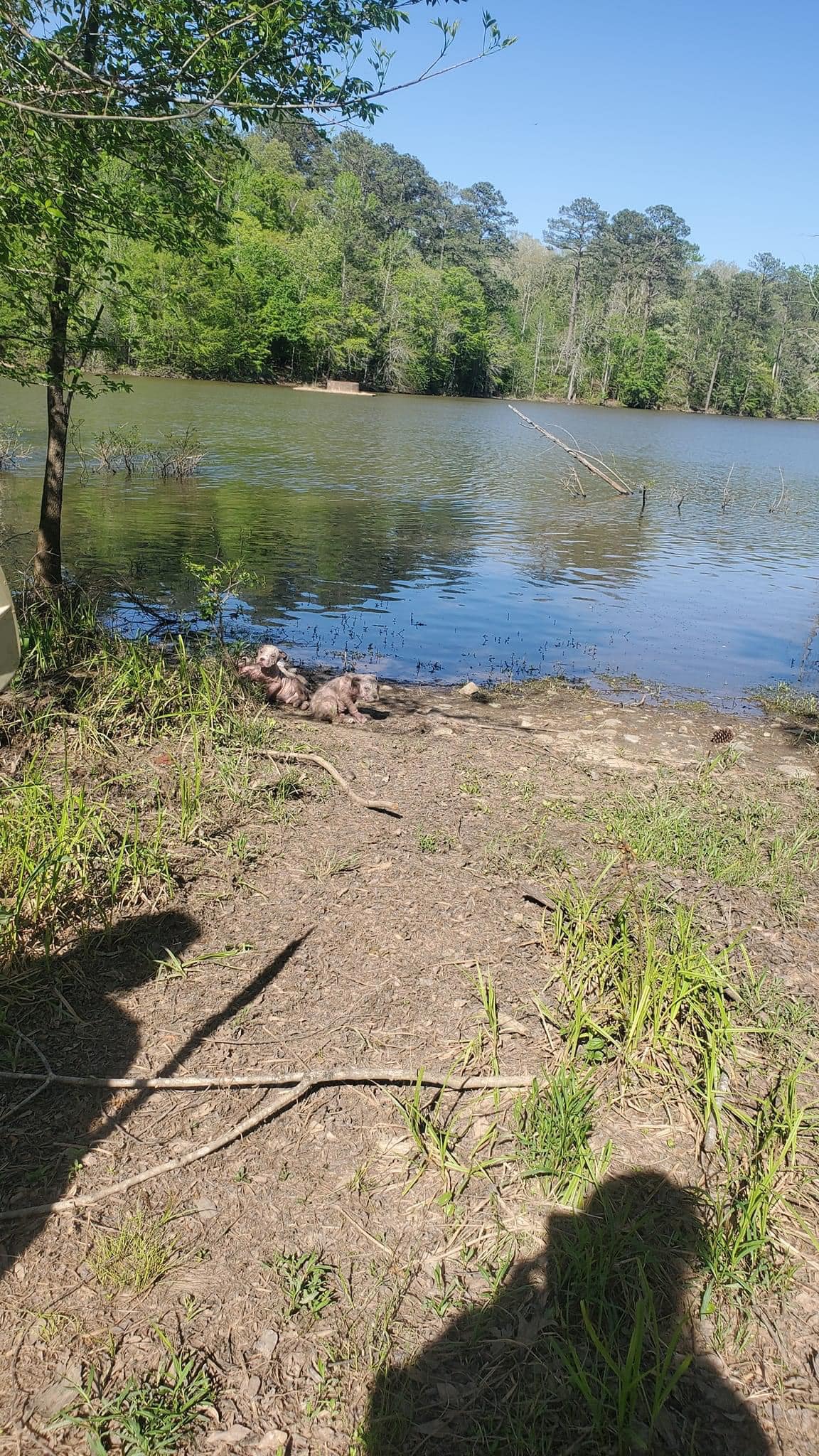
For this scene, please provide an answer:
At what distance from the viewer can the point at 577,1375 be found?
75.7 inches

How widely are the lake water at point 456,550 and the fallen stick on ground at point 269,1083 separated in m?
6.36

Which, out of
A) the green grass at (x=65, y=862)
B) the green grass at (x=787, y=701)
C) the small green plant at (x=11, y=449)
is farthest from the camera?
the small green plant at (x=11, y=449)

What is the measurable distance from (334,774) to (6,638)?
9.34ft

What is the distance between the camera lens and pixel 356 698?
716 centimetres

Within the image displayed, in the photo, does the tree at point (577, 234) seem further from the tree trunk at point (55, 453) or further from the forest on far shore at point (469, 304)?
the tree trunk at point (55, 453)

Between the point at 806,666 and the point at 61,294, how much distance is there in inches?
340

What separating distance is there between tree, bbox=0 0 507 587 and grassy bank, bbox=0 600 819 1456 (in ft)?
9.47

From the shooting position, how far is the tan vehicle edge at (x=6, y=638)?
1.96 metres

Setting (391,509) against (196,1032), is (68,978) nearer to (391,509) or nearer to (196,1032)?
(196,1032)

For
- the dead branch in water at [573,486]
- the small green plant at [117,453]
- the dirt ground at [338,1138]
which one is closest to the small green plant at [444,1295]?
the dirt ground at [338,1138]

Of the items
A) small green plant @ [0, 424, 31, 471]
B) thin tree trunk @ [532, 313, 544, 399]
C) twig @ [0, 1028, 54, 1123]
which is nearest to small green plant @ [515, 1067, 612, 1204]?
twig @ [0, 1028, 54, 1123]

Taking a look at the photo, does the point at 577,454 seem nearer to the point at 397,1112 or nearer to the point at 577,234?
the point at 397,1112

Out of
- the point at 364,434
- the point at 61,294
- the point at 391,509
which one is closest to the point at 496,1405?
the point at 61,294

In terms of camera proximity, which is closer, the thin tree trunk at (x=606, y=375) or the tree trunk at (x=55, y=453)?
the tree trunk at (x=55, y=453)
